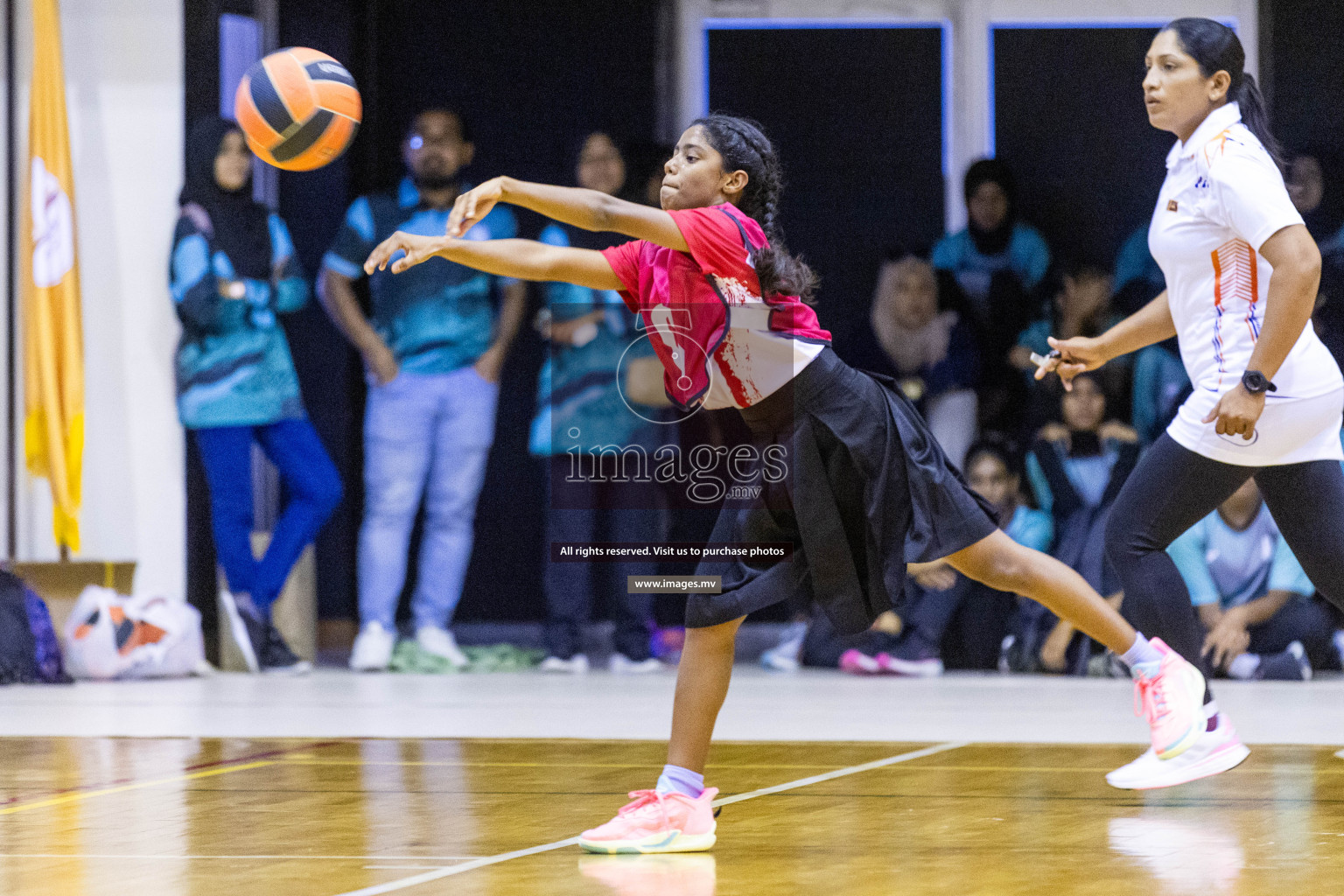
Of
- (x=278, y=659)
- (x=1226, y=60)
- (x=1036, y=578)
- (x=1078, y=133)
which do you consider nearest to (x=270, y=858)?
(x=1036, y=578)

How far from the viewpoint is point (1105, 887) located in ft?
8.23

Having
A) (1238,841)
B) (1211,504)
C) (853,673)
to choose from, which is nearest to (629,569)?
(853,673)

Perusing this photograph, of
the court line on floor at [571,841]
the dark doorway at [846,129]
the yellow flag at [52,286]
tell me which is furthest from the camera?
the dark doorway at [846,129]

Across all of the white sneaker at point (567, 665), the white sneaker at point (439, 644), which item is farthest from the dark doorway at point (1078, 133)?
the white sneaker at point (439, 644)

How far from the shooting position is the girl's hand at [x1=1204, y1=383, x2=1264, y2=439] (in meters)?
3.22

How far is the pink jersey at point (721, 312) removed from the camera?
295cm

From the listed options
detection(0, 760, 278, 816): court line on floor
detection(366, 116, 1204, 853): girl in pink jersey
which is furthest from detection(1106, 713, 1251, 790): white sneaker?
detection(0, 760, 278, 816): court line on floor

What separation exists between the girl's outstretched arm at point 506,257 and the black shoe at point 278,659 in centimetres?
436

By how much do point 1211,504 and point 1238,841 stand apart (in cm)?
86

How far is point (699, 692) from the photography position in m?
3.02

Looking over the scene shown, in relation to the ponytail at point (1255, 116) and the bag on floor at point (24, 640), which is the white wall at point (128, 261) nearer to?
the bag on floor at point (24, 640)

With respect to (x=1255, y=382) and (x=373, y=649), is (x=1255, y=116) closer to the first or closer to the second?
(x=1255, y=382)

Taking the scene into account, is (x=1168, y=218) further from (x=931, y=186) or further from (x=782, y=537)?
(x=931, y=186)

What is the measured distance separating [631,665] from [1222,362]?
12.3 ft
